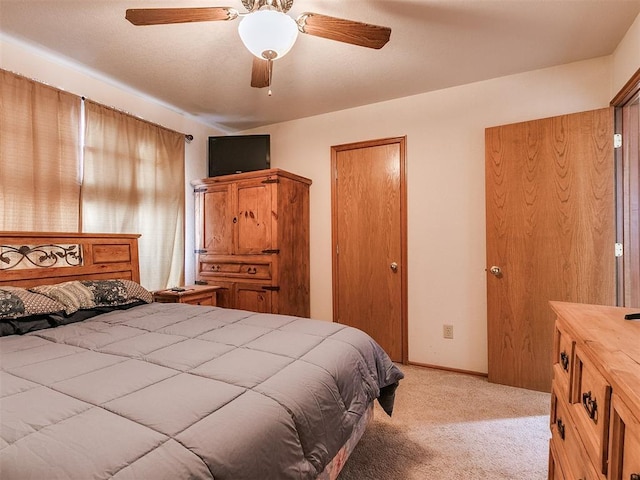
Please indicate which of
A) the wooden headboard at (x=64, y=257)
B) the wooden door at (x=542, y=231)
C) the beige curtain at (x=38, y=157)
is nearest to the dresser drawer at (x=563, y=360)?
the wooden door at (x=542, y=231)

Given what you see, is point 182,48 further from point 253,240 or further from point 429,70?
point 429,70

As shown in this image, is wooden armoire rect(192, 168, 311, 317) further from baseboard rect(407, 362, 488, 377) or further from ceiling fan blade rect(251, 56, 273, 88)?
baseboard rect(407, 362, 488, 377)

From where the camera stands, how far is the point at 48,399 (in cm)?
92

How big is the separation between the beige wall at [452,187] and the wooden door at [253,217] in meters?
1.19

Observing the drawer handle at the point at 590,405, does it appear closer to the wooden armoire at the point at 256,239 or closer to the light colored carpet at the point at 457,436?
the light colored carpet at the point at 457,436

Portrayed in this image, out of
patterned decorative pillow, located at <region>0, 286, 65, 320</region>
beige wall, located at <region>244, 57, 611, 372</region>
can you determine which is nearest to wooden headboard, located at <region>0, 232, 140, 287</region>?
patterned decorative pillow, located at <region>0, 286, 65, 320</region>

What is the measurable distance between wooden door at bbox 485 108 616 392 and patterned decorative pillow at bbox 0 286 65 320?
9.95 feet

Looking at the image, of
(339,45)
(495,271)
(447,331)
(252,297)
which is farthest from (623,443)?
(252,297)

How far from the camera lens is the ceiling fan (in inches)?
55.5

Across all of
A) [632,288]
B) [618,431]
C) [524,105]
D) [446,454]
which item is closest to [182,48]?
[524,105]

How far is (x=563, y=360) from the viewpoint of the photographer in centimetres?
117

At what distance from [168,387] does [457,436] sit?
5.64ft

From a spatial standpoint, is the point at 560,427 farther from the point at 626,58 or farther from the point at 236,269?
the point at 236,269

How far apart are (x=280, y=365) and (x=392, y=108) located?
2752mm
